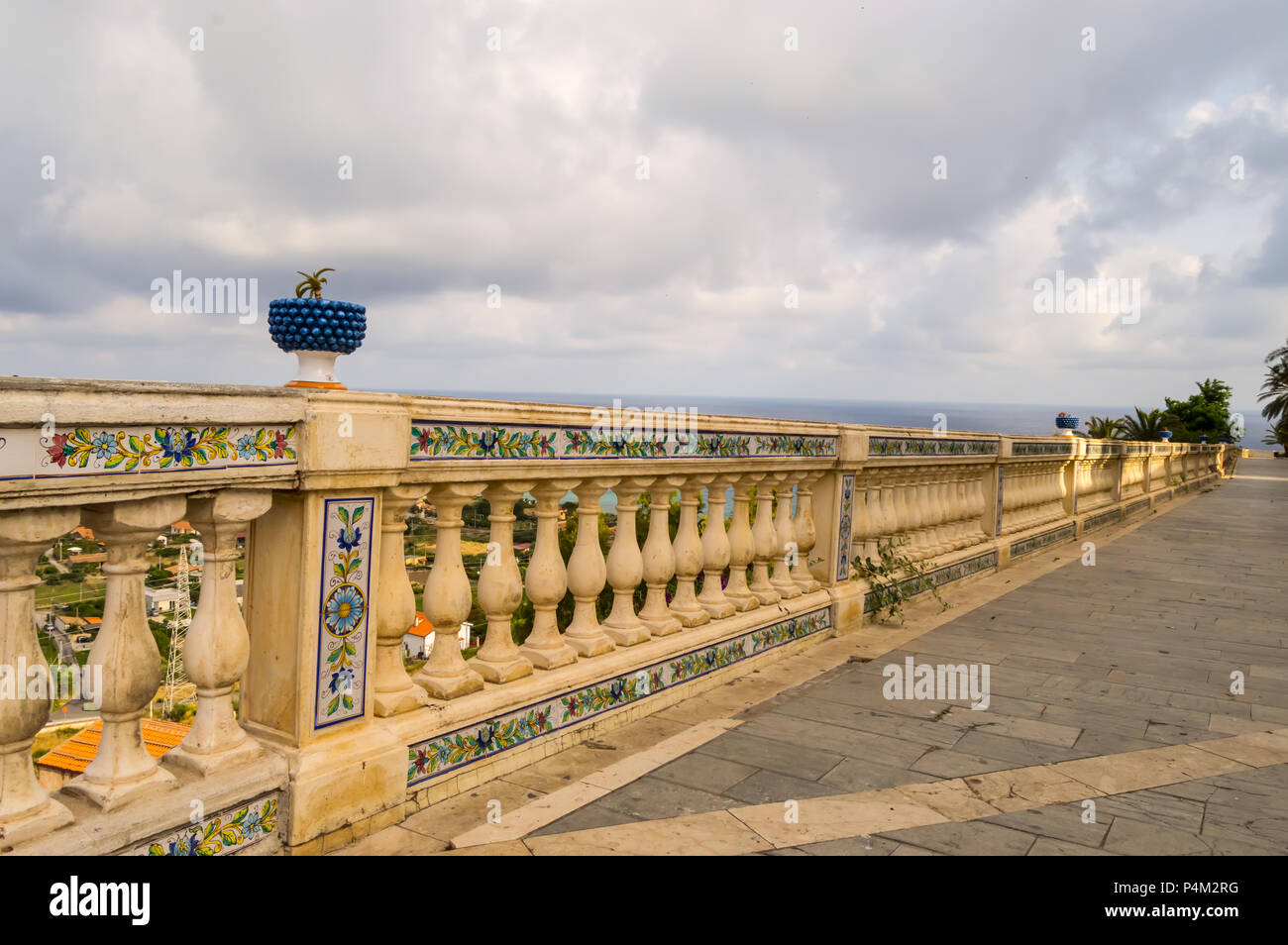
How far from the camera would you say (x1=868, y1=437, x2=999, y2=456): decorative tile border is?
649cm

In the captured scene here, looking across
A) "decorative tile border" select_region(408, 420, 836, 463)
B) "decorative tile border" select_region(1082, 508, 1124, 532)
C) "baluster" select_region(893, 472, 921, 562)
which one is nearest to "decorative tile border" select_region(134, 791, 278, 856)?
"decorative tile border" select_region(408, 420, 836, 463)

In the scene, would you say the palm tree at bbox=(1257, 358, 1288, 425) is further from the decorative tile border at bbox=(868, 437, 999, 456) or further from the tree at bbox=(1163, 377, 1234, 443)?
the decorative tile border at bbox=(868, 437, 999, 456)

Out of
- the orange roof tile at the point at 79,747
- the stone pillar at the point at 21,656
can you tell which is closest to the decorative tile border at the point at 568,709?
the stone pillar at the point at 21,656

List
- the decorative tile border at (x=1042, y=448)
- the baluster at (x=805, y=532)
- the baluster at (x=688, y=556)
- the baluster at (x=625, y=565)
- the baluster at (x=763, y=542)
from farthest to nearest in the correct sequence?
the decorative tile border at (x=1042, y=448), the baluster at (x=805, y=532), the baluster at (x=763, y=542), the baluster at (x=688, y=556), the baluster at (x=625, y=565)

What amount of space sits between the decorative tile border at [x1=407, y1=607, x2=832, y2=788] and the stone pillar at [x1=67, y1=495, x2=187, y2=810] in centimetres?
92

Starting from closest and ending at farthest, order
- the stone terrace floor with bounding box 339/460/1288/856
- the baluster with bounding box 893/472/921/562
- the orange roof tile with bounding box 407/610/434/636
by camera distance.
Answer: the stone terrace floor with bounding box 339/460/1288/856
the orange roof tile with bounding box 407/610/434/636
the baluster with bounding box 893/472/921/562

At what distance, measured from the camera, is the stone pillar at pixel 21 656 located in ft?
6.92

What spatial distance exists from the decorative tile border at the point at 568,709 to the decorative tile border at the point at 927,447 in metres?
1.84

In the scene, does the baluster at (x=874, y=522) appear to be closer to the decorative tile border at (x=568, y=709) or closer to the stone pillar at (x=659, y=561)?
the decorative tile border at (x=568, y=709)

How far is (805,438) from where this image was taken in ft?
18.2

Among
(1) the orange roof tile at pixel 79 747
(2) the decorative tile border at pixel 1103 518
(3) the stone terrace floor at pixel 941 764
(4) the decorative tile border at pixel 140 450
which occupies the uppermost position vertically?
(4) the decorative tile border at pixel 140 450

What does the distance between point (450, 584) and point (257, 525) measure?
0.74 meters

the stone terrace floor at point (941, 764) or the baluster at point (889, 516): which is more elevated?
the baluster at point (889, 516)

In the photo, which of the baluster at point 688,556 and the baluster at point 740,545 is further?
the baluster at point 740,545
